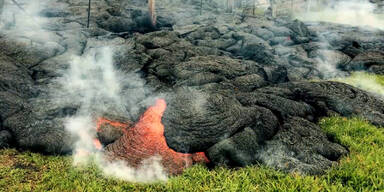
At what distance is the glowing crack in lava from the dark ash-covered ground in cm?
18

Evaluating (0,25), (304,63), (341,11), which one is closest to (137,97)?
(0,25)

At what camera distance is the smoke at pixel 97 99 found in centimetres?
556

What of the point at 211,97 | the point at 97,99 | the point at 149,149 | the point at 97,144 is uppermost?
the point at 211,97

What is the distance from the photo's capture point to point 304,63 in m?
15.7

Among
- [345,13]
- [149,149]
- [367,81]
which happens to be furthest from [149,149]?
[345,13]

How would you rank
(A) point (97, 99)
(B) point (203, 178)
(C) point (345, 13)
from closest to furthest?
(B) point (203, 178)
(A) point (97, 99)
(C) point (345, 13)

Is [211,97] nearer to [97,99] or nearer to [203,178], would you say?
[203,178]

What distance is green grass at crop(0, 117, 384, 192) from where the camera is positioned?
16.1 ft

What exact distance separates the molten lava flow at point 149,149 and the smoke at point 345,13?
116 feet

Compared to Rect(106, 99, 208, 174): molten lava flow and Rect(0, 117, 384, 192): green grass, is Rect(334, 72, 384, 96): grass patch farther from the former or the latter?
Rect(106, 99, 208, 174): molten lava flow

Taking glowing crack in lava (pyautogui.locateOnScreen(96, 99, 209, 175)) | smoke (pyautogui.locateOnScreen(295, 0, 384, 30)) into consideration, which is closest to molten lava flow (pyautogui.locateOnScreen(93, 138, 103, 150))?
glowing crack in lava (pyautogui.locateOnScreen(96, 99, 209, 175))

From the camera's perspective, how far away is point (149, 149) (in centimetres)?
582

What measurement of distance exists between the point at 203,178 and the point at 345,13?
1734 inches

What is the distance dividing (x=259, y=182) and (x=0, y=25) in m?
14.3
